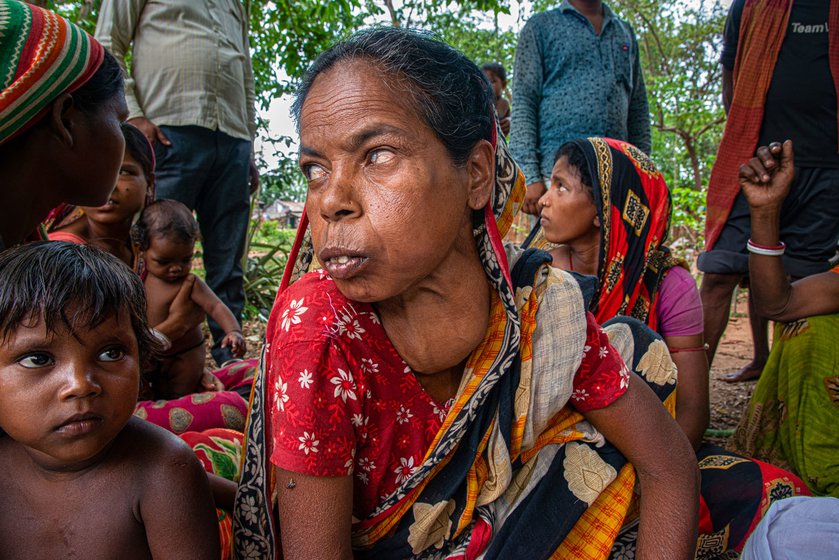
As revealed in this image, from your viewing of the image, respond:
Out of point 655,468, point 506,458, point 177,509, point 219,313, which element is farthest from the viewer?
point 219,313

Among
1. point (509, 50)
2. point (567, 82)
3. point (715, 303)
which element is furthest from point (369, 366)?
point (509, 50)

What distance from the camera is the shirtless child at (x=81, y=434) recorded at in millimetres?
1132

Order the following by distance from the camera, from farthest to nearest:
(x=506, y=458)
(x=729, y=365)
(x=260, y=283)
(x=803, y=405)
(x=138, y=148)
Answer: (x=260, y=283) → (x=729, y=365) → (x=138, y=148) → (x=803, y=405) → (x=506, y=458)

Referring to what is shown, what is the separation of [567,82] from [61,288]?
3431 millimetres

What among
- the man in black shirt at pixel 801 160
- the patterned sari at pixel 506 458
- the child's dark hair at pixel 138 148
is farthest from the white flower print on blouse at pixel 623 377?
the child's dark hair at pixel 138 148

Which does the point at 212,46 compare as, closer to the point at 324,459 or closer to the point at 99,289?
the point at 99,289

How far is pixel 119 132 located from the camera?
176cm

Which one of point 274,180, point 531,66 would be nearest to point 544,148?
point 531,66

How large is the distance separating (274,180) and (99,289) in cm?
617

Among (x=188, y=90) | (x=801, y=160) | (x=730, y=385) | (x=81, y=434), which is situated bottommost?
(x=730, y=385)

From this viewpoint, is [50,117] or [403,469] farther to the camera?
[50,117]

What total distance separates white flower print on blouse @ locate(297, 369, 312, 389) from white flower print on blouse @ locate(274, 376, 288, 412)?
4 centimetres

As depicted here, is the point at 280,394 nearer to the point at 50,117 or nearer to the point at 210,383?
the point at 50,117

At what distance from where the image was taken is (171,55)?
11.5ft
